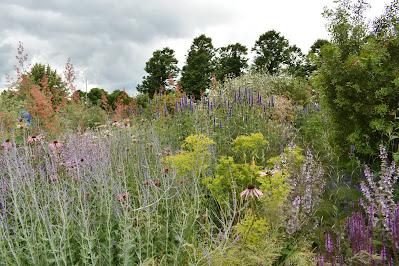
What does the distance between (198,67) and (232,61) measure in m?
2.59

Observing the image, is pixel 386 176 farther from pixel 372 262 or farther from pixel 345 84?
pixel 345 84

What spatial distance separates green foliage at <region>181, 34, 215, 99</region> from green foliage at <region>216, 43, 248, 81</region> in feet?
2.44

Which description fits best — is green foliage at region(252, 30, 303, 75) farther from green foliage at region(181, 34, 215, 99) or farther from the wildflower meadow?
the wildflower meadow

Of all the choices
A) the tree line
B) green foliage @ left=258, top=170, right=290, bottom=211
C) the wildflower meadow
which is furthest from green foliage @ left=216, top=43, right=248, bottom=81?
green foliage @ left=258, top=170, right=290, bottom=211

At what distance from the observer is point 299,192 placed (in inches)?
189

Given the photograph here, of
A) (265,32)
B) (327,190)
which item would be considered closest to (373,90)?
(327,190)

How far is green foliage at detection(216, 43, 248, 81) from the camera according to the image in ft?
102

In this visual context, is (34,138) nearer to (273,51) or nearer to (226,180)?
(226,180)

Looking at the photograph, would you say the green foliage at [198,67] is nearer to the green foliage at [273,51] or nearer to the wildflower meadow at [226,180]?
the green foliage at [273,51]

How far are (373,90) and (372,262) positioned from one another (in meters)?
3.87

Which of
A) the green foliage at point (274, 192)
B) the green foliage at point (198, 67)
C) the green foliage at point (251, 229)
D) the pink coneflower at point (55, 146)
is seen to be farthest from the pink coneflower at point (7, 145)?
the green foliage at point (198, 67)

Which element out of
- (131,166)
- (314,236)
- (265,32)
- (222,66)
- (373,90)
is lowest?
(314,236)

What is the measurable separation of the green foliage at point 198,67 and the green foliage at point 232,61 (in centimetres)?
74

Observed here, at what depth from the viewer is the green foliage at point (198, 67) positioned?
30141mm
